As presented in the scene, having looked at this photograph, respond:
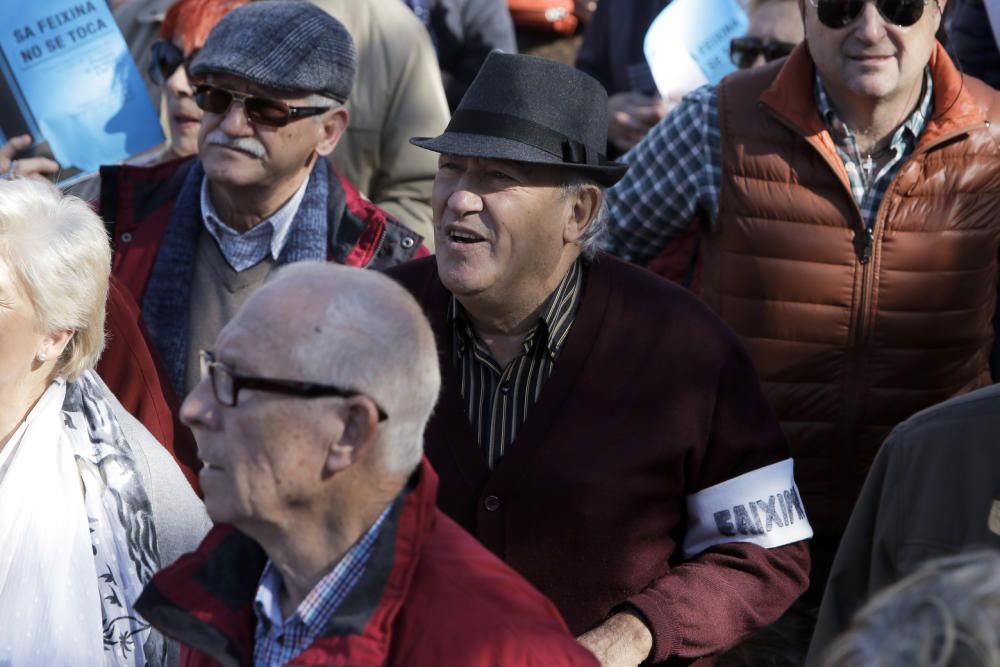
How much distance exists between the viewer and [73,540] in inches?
125

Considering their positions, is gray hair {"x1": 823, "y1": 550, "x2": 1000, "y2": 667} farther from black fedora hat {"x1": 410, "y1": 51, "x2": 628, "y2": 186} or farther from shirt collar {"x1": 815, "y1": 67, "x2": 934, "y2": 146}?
shirt collar {"x1": 815, "y1": 67, "x2": 934, "y2": 146}

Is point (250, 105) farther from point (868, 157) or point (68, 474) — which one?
point (868, 157)

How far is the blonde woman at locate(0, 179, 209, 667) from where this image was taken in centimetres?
313

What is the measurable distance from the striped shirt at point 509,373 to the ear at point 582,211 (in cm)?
10

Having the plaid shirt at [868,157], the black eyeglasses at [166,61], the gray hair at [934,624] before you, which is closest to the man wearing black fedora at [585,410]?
the plaid shirt at [868,157]

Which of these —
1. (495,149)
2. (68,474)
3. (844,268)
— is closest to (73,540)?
(68,474)

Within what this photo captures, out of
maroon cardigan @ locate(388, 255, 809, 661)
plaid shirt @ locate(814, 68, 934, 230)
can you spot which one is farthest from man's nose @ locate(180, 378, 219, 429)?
plaid shirt @ locate(814, 68, 934, 230)

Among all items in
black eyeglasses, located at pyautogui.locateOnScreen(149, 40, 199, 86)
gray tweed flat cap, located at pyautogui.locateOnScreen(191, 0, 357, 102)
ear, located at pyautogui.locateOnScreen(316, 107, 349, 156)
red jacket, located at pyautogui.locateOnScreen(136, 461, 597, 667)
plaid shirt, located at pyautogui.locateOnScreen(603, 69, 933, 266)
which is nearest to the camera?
red jacket, located at pyautogui.locateOnScreen(136, 461, 597, 667)

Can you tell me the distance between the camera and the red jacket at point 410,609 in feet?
7.27

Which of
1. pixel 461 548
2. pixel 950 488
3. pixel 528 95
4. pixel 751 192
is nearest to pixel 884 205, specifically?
pixel 751 192

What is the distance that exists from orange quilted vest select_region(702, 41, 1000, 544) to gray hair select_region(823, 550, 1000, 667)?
2.52 metres

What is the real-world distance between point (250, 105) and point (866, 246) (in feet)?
6.00

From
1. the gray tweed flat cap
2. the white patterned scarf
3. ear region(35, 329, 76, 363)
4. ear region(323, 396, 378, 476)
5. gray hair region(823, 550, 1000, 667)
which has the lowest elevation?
the white patterned scarf

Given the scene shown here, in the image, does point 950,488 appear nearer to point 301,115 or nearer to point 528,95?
point 528,95
